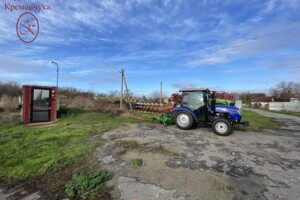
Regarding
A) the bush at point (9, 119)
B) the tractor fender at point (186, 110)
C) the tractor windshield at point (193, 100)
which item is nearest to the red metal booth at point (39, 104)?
the bush at point (9, 119)

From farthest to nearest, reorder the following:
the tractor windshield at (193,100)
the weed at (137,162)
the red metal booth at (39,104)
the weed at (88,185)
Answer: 1. the red metal booth at (39,104)
2. the tractor windshield at (193,100)
3. the weed at (137,162)
4. the weed at (88,185)

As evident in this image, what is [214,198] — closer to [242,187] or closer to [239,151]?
[242,187]

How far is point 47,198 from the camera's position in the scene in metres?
4.12

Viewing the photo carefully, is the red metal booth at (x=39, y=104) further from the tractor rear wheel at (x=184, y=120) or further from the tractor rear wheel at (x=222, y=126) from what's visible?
the tractor rear wheel at (x=222, y=126)

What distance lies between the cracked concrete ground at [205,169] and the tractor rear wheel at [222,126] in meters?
0.49

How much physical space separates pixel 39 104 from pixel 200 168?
10684mm

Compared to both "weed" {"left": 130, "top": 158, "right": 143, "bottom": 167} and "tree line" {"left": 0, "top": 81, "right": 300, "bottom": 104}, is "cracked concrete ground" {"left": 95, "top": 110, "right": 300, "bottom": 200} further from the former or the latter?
"tree line" {"left": 0, "top": 81, "right": 300, "bottom": 104}

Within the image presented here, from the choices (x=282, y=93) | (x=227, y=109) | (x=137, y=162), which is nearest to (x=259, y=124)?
(x=227, y=109)

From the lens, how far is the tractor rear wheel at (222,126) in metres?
8.58

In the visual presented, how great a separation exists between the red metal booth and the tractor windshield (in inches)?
314

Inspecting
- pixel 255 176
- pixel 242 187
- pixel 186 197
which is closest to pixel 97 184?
pixel 186 197

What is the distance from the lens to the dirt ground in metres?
4.18

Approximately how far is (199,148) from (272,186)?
256cm

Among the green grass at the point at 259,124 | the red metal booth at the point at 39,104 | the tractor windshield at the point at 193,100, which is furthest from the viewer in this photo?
the red metal booth at the point at 39,104
